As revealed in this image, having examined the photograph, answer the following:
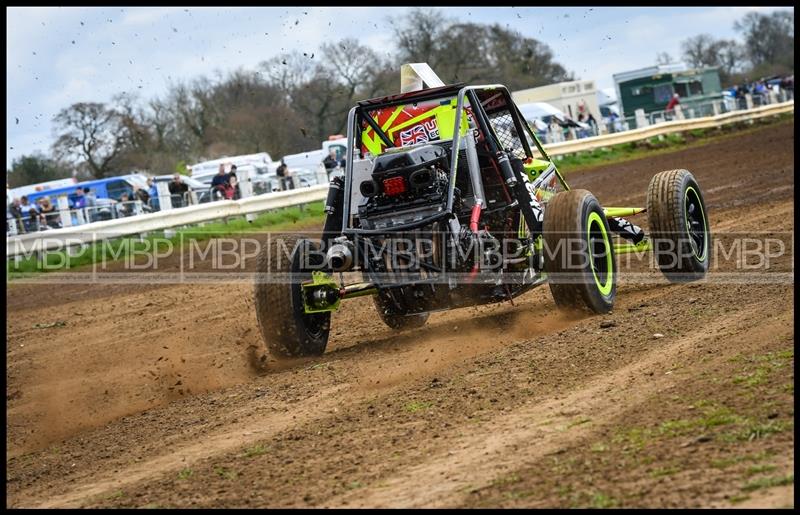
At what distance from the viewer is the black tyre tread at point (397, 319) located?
358 inches

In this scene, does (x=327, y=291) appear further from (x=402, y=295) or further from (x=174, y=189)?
(x=174, y=189)

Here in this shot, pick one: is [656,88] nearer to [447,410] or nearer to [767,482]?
[447,410]

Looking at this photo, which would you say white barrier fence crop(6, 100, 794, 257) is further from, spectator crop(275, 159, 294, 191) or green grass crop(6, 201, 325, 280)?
spectator crop(275, 159, 294, 191)

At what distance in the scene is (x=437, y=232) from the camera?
789 centimetres

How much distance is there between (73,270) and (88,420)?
1224 cm

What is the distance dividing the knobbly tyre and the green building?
4102cm

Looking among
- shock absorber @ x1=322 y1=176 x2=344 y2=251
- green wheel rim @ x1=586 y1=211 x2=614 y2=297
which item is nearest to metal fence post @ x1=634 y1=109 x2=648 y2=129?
green wheel rim @ x1=586 y1=211 x2=614 y2=297

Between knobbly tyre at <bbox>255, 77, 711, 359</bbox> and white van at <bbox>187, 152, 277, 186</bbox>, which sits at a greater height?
white van at <bbox>187, 152, 277, 186</bbox>

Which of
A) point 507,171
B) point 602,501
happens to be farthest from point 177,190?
point 602,501

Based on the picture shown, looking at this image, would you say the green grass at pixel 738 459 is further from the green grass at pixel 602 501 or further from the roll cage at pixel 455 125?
the roll cage at pixel 455 125

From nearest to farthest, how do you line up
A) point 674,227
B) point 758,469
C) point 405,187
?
point 758,469 < point 405,187 < point 674,227

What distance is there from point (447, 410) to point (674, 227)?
12.8 feet

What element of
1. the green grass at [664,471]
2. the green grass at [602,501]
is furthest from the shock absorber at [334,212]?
the green grass at [602,501]

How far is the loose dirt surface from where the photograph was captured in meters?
4.39
